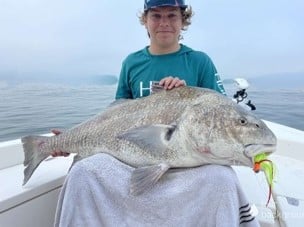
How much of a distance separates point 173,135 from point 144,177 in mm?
237

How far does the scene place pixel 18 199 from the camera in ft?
6.77

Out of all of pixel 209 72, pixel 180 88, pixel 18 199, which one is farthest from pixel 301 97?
pixel 18 199

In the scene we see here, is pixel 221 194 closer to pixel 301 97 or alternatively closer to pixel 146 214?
pixel 146 214

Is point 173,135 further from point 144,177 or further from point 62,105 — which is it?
point 62,105

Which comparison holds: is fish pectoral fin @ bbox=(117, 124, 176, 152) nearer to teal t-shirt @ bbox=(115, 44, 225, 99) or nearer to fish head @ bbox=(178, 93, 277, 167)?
fish head @ bbox=(178, 93, 277, 167)

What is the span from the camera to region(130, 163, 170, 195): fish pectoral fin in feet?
6.08

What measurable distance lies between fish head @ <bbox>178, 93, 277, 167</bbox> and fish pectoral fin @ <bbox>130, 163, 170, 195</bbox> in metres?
0.18

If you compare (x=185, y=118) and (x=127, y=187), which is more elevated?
(x=185, y=118)

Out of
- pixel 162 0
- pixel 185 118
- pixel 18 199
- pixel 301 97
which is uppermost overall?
pixel 162 0

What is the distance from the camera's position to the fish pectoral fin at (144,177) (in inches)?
73.0

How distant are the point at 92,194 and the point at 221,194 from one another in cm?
58

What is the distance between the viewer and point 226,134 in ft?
5.96

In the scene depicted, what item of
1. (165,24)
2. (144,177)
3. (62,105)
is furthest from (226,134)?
(62,105)

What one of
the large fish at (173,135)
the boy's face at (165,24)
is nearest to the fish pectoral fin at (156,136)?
the large fish at (173,135)
